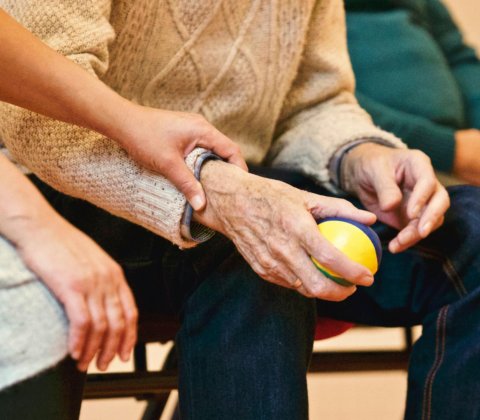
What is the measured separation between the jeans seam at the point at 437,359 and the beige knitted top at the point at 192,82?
0.28 m

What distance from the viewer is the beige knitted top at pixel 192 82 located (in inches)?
31.4

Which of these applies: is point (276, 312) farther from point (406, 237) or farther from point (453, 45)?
point (453, 45)

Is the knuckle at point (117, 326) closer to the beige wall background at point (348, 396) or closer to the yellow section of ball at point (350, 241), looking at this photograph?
the yellow section of ball at point (350, 241)

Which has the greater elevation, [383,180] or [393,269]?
[383,180]

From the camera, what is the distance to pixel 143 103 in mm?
943

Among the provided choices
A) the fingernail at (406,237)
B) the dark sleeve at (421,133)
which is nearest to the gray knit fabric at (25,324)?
the fingernail at (406,237)

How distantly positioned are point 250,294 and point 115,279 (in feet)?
0.75

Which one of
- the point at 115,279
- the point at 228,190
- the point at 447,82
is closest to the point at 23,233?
the point at 115,279

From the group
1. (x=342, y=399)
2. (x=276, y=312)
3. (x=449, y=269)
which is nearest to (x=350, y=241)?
(x=276, y=312)

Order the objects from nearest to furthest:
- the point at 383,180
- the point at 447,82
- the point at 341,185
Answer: the point at 383,180 < the point at 341,185 < the point at 447,82

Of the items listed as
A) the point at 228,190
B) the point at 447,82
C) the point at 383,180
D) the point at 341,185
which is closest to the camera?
the point at 228,190

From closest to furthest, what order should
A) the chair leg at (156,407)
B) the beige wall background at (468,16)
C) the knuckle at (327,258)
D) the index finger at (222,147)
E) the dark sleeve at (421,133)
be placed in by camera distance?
the knuckle at (327,258), the index finger at (222,147), the chair leg at (156,407), the dark sleeve at (421,133), the beige wall background at (468,16)

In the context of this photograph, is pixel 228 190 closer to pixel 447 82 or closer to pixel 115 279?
pixel 115 279

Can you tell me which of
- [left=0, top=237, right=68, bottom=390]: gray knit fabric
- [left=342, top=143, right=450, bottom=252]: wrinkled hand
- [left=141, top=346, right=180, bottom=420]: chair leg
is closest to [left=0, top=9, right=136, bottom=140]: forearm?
[left=0, top=237, right=68, bottom=390]: gray knit fabric
